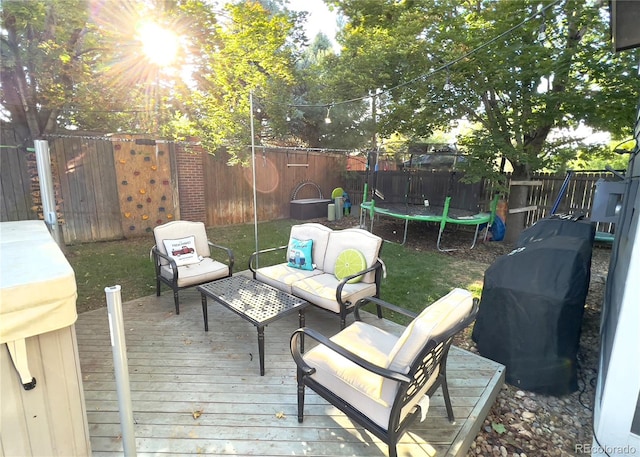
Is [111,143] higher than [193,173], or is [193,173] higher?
[111,143]

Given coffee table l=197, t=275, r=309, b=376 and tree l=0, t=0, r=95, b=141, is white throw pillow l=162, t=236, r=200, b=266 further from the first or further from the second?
tree l=0, t=0, r=95, b=141

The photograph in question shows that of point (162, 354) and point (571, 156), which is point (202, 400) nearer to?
point (162, 354)

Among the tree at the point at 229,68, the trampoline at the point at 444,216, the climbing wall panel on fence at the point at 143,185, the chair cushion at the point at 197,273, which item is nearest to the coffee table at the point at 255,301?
the chair cushion at the point at 197,273

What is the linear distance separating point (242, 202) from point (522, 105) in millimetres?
6834

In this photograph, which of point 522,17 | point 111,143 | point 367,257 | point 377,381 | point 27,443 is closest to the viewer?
point 27,443

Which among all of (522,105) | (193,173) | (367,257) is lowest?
(367,257)

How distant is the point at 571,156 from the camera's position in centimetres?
573

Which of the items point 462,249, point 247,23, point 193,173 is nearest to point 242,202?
point 193,173

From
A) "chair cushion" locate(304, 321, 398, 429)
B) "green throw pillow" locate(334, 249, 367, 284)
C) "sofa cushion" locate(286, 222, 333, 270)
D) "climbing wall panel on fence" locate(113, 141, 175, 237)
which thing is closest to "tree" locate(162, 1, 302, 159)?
"climbing wall panel on fence" locate(113, 141, 175, 237)

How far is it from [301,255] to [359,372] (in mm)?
2063

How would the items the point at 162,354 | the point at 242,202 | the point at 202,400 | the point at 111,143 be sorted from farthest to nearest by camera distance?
1. the point at 242,202
2. the point at 111,143
3. the point at 162,354
4. the point at 202,400

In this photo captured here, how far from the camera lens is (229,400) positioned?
7.14 ft

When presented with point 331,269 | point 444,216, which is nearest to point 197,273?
point 331,269

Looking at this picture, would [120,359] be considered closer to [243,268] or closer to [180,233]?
[180,233]
